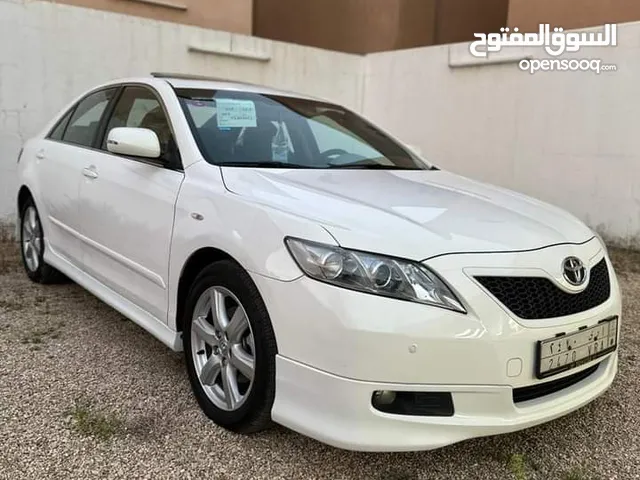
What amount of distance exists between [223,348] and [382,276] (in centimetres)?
84

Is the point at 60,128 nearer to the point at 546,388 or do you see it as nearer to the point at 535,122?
the point at 546,388

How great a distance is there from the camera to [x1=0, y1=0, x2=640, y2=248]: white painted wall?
6.29 m

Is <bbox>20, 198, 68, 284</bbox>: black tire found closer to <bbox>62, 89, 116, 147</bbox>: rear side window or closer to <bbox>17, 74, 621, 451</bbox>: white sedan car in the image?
<bbox>62, 89, 116, 147</bbox>: rear side window

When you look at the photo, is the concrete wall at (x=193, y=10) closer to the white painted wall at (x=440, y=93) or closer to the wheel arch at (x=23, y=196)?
the white painted wall at (x=440, y=93)

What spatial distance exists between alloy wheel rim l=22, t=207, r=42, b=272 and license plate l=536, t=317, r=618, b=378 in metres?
3.66

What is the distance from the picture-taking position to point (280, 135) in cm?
324

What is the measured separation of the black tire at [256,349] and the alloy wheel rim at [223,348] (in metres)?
0.03

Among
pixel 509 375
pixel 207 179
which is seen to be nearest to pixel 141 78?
pixel 207 179

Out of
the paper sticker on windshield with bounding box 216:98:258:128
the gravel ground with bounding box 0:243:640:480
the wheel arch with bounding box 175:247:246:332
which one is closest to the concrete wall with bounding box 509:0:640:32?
the gravel ground with bounding box 0:243:640:480

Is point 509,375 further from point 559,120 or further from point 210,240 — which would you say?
point 559,120

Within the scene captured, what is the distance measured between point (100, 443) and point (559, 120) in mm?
6445

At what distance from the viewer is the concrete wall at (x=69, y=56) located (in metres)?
6.16

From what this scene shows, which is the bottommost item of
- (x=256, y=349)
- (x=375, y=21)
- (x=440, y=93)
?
(x=256, y=349)

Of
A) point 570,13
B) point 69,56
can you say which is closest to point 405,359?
point 69,56
